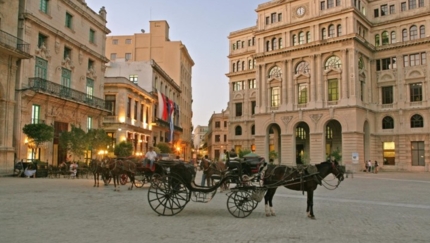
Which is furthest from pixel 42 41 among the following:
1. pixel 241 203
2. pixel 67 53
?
pixel 241 203

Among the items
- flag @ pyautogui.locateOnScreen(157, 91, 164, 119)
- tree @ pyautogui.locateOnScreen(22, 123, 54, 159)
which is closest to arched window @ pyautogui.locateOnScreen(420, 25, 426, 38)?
flag @ pyautogui.locateOnScreen(157, 91, 164, 119)

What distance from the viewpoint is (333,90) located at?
50656mm

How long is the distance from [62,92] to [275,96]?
32.5m

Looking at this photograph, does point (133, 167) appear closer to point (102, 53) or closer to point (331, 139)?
point (102, 53)

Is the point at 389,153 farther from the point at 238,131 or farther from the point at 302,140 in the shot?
the point at 238,131

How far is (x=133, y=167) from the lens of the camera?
19047 mm

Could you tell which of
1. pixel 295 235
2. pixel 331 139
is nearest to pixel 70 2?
pixel 295 235

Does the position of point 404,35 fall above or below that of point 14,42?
above

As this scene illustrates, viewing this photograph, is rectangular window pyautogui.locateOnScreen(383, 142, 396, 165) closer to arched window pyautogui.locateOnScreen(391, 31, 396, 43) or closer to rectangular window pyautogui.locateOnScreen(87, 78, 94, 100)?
arched window pyautogui.locateOnScreen(391, 31, 396, 43)

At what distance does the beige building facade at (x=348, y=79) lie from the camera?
49000 mm

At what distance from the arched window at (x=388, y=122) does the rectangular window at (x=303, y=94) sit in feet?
37.0

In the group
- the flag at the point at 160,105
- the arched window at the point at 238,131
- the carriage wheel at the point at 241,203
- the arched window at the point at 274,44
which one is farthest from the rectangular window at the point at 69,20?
the arched window at the point at 238,131

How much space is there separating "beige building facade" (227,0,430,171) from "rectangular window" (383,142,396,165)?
5.3 inches

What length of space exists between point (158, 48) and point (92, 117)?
33.0 metres
